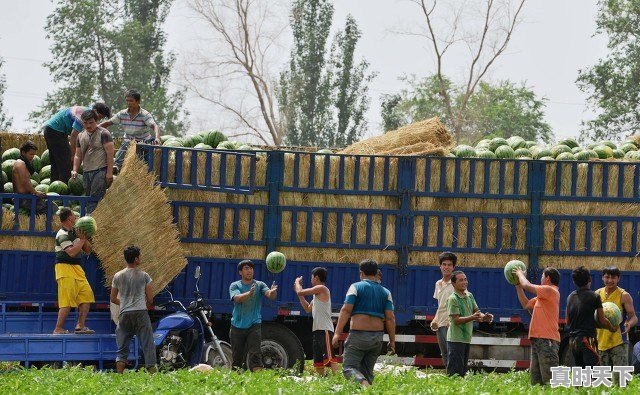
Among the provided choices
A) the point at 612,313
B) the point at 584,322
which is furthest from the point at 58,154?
the point at 612,313

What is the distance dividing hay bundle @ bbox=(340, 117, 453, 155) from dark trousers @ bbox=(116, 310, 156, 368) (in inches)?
182

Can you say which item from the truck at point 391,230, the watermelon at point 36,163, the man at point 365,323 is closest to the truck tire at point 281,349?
the truck at point 391,230

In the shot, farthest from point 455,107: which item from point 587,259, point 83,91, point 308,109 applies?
point 587,259

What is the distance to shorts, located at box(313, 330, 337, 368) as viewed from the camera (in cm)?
1611

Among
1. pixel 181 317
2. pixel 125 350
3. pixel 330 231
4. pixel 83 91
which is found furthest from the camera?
pixel 83 91

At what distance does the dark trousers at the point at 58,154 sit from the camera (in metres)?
19.0

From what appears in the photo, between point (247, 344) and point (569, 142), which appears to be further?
point (569, 142)

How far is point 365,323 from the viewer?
13.9 meters

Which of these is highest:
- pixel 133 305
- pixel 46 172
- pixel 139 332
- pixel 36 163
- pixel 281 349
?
pixel 36 163

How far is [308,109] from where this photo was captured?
56.8 m

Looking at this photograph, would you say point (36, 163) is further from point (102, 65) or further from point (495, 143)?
point (102, 65)

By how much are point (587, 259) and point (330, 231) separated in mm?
3586

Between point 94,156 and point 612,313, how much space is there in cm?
708

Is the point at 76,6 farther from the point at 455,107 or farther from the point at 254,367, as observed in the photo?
the point at 254,367
